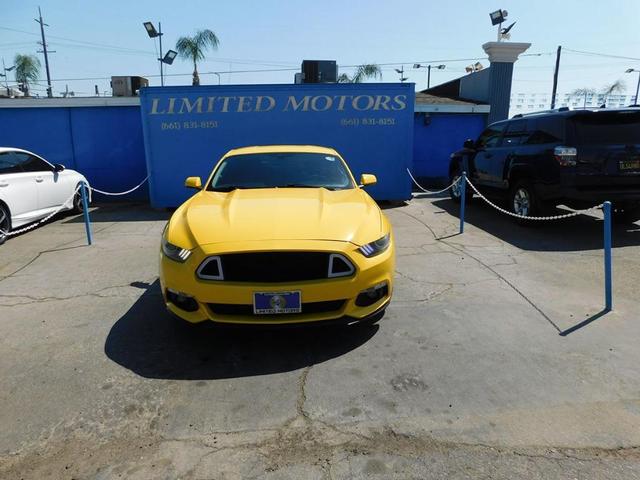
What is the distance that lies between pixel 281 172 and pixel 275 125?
5.63 m

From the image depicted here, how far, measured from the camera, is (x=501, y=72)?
1375 cm

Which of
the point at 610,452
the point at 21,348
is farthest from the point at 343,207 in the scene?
the point at 21,348

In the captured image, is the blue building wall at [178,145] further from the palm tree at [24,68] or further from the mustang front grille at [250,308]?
the palm tree at [24,68]

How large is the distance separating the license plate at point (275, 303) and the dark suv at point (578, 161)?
5.32 m

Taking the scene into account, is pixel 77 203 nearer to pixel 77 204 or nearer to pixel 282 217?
pixel 77 204

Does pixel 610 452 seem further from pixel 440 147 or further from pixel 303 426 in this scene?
pixel 440 147

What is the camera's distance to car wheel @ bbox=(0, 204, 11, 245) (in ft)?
24.1

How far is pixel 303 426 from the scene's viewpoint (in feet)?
9.11

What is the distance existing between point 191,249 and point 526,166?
6195mm

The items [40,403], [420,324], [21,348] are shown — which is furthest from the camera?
[420,324]

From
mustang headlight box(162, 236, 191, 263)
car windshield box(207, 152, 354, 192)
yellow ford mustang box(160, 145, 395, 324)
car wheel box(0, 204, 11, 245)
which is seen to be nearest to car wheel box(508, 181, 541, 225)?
car windshield box(207, 152, 354, 192)

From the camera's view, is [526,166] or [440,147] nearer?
[526,166]

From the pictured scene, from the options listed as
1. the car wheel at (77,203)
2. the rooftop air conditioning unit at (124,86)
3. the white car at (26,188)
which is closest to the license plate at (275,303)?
the white car at (26,188)

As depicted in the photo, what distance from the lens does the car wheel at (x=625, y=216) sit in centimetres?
788
